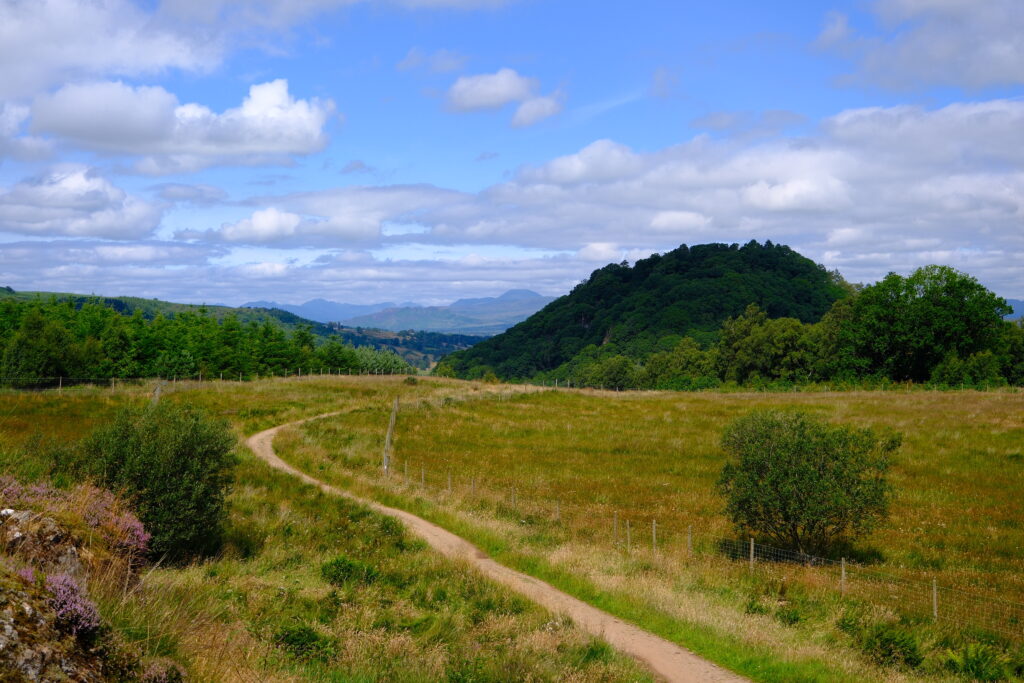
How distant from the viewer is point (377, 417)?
52.2 metres

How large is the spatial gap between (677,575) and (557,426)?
113 ft

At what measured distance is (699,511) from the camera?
1078 inches

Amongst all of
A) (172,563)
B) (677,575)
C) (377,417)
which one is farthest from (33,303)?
(677,575)

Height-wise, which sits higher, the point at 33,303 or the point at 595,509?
the point at 33,303

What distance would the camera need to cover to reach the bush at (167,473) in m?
15.2

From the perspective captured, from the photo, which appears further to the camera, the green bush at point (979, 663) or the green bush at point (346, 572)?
the green bush at point (346, 572)

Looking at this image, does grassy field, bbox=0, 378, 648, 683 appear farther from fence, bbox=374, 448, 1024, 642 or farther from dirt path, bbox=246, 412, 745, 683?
fence, bbox=374, 448, 1024, 642

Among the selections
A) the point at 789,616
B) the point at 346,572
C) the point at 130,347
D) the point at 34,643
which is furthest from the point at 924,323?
the point at 130,347

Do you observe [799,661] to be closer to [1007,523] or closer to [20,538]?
[20,538]

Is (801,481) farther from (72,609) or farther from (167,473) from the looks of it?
(72,609)

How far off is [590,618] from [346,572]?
18.3ft

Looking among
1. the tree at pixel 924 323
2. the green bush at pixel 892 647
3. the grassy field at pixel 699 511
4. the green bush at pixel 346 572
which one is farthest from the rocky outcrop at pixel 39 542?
the tree at pixel 924 323

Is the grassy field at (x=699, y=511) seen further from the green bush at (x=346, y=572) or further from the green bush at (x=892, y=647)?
the green bush at (x=346, y=572)

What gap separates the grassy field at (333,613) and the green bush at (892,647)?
5.58 metres
